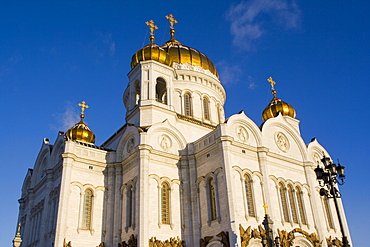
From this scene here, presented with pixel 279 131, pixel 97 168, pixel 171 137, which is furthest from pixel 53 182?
pixel 279 131

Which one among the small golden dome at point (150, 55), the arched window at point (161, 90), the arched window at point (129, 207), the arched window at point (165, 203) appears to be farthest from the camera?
the arched window at point (161, 90)

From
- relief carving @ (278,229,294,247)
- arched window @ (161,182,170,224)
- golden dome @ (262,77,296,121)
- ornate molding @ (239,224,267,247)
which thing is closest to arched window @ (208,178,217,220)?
ornate molding @ (239,224,267,247)

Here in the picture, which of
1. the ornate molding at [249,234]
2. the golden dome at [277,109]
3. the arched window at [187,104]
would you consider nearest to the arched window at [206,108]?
the arched window at [187,104]

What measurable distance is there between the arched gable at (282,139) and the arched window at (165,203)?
6657mm

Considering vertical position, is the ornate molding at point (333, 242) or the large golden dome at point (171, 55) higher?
the large golden dome at point (171, 55)

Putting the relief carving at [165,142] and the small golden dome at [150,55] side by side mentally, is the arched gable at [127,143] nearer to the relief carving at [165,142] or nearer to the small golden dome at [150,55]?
the relief carving at [165,142]

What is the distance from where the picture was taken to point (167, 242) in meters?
19.2

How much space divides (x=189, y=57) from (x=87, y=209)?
15.0m

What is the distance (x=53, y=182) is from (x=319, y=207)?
16756mm

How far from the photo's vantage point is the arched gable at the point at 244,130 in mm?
21188

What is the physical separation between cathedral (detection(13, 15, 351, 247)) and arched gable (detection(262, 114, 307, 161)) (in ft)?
0.22

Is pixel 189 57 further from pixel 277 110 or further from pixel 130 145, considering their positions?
pixel 130 145

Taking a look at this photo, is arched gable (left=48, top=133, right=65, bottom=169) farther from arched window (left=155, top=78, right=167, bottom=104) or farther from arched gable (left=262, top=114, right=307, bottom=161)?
arched gable (left=262, top=114, right=307, bottom=161)

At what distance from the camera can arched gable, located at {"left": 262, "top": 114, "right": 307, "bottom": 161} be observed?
75.5 feet
